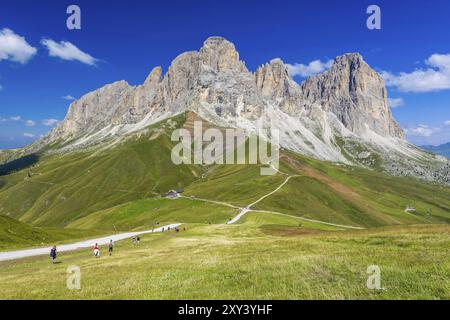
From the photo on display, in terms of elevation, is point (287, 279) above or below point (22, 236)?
above

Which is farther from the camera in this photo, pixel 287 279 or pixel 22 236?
pixel 22 236

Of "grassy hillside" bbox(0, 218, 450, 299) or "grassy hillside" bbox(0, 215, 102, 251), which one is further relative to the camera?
"grassy hillside" bbox(0, 215, 102, 251)

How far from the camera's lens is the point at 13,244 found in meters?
71.6

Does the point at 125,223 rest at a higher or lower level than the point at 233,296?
lower

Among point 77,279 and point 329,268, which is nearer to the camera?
point 329,268

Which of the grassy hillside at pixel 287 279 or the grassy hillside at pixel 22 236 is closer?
the grassy hillside at pixel 287 279

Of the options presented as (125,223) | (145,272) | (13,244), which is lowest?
(125,223)

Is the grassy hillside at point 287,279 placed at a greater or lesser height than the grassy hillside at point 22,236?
greater

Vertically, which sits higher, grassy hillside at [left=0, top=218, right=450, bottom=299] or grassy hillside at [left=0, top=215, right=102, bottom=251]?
grassy hillside at [left=0, top=218, right=450, bottom=299]
